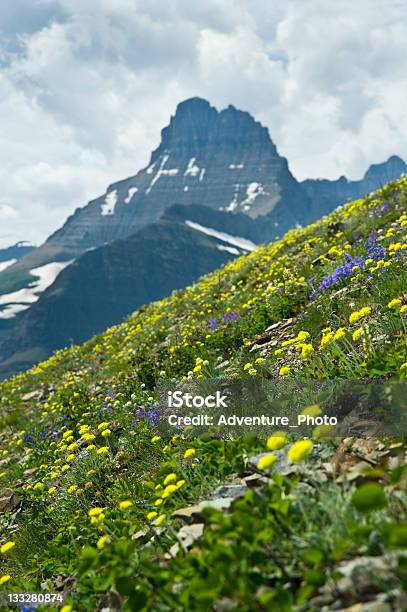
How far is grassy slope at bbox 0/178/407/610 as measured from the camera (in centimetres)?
270

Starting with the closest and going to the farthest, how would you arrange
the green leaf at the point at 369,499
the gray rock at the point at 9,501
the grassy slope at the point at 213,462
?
the green leaf at the point at 369,499, the grassy slope at the point at 213,462, the gray rock at the point at 9,501

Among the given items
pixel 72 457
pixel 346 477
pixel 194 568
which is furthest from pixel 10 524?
pixel 346 477

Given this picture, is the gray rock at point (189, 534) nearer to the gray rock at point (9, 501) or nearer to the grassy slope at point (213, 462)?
the grassy slope at point (213, 462)

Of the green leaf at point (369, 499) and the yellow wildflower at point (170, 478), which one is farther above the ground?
the green leaf at point (369, 499)

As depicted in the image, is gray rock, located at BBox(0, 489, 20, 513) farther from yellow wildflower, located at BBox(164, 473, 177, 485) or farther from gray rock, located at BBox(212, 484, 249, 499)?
gray rock, located at BBox(212, 484, 249, 499)

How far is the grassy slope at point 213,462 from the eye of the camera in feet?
8.85

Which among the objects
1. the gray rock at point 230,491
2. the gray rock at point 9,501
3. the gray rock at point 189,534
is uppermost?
the gray rock at point 230,491

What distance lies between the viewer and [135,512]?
4.69m

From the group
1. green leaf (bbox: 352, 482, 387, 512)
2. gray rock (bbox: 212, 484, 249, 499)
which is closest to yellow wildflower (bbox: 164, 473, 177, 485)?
gray rock (bbox: 212, 484, 249, 499)

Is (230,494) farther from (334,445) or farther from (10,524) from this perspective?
(10,524)

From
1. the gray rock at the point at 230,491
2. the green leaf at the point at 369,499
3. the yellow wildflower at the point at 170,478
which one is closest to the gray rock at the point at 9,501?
the yellow wildflower at the point at 170,478

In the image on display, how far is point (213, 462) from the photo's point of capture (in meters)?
4.34

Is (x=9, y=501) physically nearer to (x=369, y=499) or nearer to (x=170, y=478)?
(x=170, y=478)

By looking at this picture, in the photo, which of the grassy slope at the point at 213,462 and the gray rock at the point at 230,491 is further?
the gray rock at the point at 230,491
